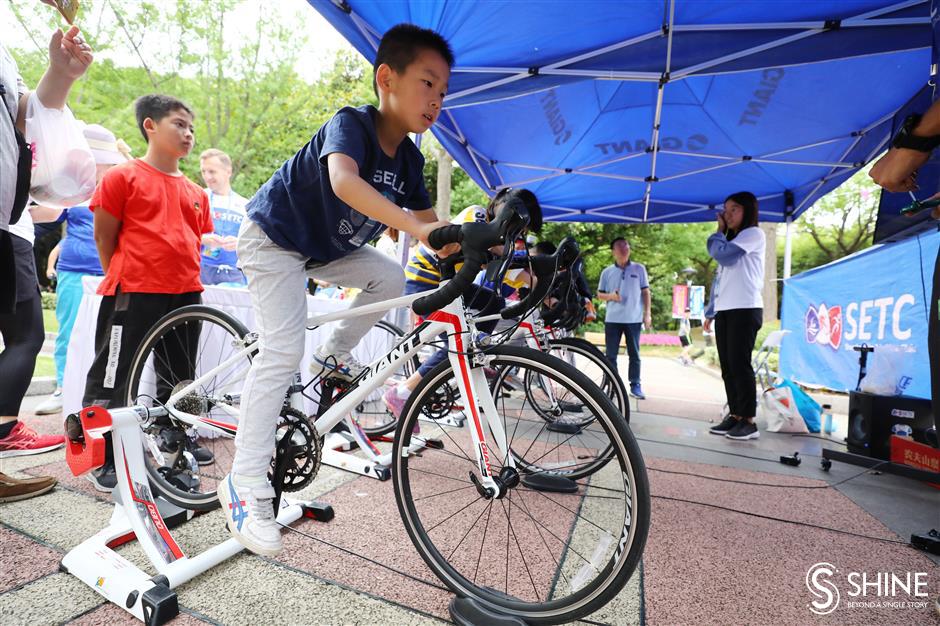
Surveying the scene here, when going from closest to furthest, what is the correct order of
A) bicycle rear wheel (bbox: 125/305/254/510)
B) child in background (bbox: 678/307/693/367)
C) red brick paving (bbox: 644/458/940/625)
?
red brick paving (bbox: 644/458/940/625), bicycle rear wheel (bbox: 125/305/254/510), child in background (bbox: 678/307/693/367)

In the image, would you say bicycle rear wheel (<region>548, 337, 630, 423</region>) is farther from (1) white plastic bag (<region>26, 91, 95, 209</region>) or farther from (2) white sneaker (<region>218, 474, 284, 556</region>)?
→ (1) white plastic bag (<region>26, 91, 95, 209</region>)

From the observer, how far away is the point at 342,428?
3.18 meters

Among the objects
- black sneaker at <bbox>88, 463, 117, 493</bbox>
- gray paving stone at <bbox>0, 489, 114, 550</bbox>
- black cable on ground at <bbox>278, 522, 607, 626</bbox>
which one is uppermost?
black sneaker at <bbox>88, 463, 117, 493</bbox>

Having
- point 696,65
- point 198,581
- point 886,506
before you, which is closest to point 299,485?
point 198,581

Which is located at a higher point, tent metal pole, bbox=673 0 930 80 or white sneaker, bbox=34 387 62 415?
tent metal pole, bbox=673 0 930 80

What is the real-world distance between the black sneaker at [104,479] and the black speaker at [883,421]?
5.03m

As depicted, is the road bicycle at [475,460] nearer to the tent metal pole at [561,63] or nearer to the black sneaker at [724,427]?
the black sneaker at [724,427]

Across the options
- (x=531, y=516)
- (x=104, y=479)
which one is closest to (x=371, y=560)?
(x=531, y=516)

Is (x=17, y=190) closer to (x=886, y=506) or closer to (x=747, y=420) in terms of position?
(x=886, y=506)

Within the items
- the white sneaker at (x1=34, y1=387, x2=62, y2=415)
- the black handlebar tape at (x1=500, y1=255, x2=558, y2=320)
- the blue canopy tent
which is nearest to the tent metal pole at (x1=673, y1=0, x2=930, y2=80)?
the blue canopy tent

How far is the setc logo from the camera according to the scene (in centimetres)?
167

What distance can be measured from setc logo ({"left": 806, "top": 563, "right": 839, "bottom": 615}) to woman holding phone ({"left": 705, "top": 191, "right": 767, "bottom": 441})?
103 inches

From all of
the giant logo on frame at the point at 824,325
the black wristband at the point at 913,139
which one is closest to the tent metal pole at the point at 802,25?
the black wristband at the point at 913,139

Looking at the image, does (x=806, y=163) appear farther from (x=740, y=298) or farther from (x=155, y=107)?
(x=155, y=107)
